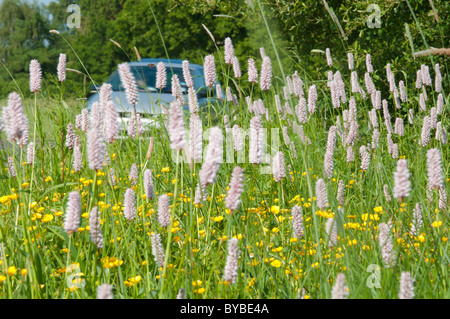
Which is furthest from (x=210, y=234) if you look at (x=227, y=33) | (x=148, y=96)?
(x=227, y=33)

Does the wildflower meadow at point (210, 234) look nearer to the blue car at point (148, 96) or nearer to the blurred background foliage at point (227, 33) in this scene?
the blurred background foliage at point (227, 33)

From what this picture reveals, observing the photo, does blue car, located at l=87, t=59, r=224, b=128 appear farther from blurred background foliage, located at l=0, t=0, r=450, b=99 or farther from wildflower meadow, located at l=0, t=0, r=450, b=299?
wildflower meadow, located at l=0, t=0, r=450, b=299

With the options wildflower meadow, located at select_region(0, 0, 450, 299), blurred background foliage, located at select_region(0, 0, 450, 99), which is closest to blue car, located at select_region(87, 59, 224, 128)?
blurred background foliage, located at select_region(0, 0, 450, 99)

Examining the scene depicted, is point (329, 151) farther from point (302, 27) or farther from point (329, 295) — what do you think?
point (302, 27)

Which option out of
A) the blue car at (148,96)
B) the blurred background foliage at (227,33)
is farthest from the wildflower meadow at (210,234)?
the blue car at (148,96)

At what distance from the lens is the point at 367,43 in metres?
5.58

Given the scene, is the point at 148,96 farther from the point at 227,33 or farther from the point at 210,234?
the point at 227,33

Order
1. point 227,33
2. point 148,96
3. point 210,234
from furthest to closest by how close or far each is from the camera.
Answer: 1. point 227,33
2. point 148,96
3. point 210,234

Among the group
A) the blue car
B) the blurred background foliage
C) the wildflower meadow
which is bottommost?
the wildflower meadow

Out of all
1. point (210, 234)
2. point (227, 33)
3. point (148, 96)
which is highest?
point (227, 33)

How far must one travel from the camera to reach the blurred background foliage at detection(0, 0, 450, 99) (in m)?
4.80

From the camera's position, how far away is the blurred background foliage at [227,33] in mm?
4797

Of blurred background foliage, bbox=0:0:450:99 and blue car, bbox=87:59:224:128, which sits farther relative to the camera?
blurred background foliage, bbox=0:0:450:99

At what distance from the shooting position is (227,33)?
22438mm
